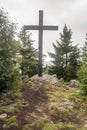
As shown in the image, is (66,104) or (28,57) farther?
(28,57)

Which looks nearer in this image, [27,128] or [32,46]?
[27,128]

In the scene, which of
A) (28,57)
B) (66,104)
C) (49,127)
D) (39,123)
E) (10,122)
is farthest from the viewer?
(28,57)

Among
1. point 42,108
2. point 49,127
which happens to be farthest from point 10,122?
point 42,108

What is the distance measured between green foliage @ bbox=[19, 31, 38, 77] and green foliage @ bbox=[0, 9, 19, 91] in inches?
531

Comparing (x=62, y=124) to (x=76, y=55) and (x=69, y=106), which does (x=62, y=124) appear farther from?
(x=76, y=55)

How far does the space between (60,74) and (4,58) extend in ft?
54.5

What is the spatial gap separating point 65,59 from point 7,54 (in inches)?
686

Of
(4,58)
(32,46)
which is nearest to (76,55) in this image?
(32,46)

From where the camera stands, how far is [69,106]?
14.5 meters

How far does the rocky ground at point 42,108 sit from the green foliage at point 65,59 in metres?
13.2

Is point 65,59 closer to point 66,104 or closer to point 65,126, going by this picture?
point 66,104

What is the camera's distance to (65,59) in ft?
106

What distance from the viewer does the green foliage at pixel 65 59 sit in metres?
31.0

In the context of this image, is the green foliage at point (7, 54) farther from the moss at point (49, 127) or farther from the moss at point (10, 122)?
the moss at point (49, 127)
